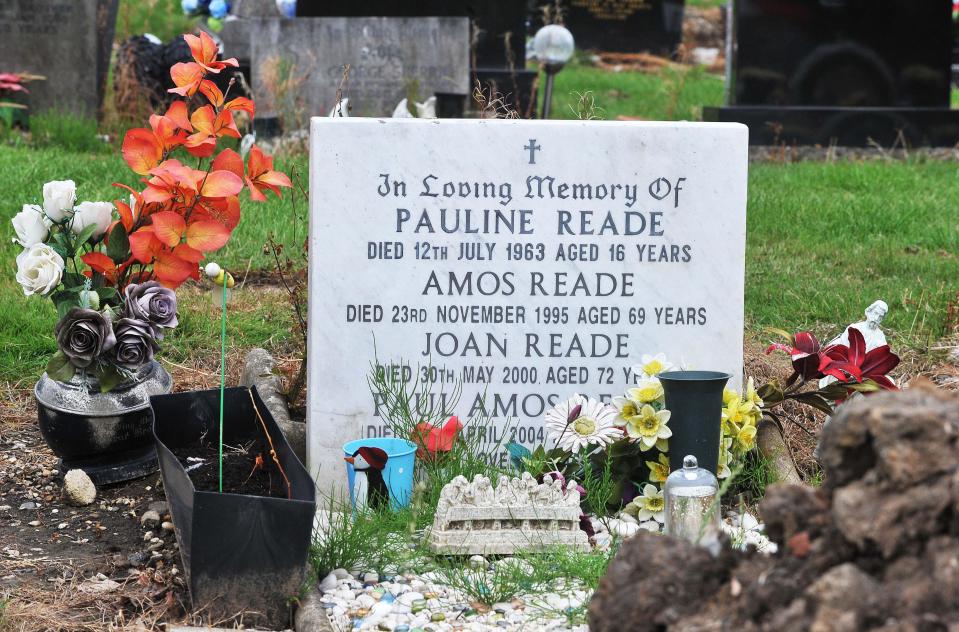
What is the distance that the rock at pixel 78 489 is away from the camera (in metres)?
3.30

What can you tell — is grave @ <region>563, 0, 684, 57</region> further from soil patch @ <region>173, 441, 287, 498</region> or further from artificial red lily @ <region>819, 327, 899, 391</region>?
soil patch @ <region>173, 441, 287, 498</region>

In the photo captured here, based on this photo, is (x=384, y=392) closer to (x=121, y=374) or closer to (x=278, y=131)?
(x=121, y=374)

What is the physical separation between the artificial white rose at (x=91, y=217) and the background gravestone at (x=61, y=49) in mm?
5746

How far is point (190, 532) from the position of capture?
245 cm

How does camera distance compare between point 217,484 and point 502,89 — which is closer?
point 217,484

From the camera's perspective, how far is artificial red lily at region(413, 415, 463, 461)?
3244 mm

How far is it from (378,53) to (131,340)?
5.89m

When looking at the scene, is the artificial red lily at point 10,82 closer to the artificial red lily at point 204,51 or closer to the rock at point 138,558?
the artificial red lily at point 204,51

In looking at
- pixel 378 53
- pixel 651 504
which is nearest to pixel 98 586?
pixel 651 504

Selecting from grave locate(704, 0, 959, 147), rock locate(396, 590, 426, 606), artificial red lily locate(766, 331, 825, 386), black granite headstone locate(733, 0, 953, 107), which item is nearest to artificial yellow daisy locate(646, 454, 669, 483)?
artificial red lily locate(766, 331, 825, 386)

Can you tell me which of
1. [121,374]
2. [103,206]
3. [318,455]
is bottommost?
[318,455]

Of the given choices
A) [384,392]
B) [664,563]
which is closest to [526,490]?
[384,392]

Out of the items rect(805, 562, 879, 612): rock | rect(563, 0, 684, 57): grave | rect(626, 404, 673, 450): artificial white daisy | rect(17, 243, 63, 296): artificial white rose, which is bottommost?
rect(626, 404, 673, 450): artificial white daisy

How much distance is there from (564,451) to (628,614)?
1.54 metres
